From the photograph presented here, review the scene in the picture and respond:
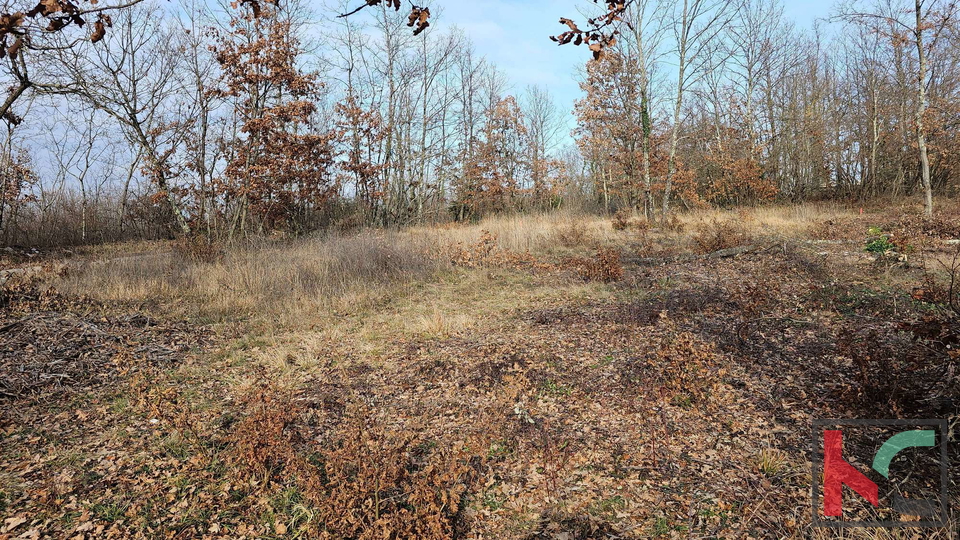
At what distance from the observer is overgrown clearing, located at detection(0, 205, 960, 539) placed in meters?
2.72

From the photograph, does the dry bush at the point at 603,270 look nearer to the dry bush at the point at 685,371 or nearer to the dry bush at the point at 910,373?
the dry bush at the point at 685,371

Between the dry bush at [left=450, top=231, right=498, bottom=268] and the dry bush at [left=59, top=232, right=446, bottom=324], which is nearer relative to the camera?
the dry bush at [left=59, top=232, right=446, bottom=324]

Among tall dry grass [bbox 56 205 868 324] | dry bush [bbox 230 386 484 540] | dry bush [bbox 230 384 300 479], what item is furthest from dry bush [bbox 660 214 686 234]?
dry bush [bbox 230 384 300 479]

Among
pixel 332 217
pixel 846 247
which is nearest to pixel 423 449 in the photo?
pixel 846 247

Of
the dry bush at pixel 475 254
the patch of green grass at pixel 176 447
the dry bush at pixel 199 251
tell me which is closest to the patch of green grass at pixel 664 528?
the patch of green grass at pixel 176 447

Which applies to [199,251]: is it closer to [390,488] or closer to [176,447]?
[176,447]

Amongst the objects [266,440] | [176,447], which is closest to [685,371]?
[266,440]

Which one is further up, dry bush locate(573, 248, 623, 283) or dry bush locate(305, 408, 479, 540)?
dry bush locate(573, 248, 623, 283)

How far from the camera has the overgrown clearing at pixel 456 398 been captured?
8.91 feet

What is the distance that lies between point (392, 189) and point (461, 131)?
25.3ft

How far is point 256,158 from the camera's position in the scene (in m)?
13.0

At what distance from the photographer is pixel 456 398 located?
4199mm

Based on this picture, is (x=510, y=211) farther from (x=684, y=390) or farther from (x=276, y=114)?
(x=684, y=390)

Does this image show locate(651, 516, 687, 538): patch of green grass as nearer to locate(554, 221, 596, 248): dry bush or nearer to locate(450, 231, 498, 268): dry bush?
locate(450, 231, 498, 268): dry bush
